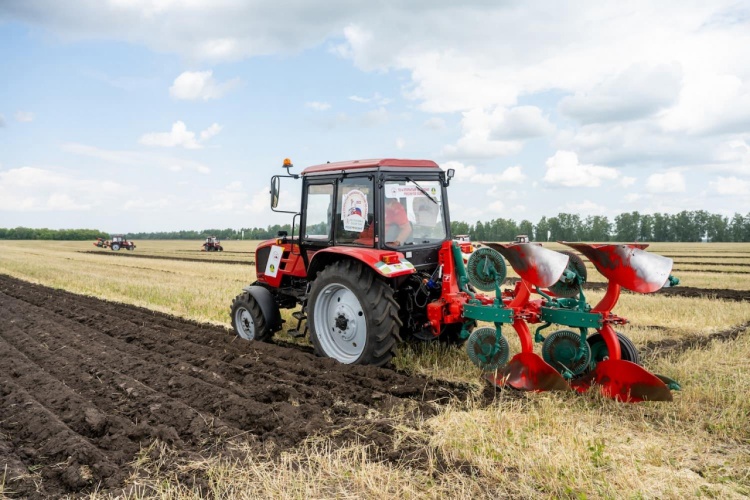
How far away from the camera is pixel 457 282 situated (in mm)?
5848

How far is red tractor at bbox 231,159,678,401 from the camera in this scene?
4809 millimetres

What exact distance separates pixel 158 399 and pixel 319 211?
2761mm

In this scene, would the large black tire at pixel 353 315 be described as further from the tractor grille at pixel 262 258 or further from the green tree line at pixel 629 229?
the green tree line at pixel 629 229

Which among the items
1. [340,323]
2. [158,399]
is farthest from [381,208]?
[158,399]

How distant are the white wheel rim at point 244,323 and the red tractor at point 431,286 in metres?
0.07

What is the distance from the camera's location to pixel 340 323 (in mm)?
5930

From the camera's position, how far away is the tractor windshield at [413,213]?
231 inches

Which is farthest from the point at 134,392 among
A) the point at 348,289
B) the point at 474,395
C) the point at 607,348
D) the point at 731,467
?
the point at 731,467

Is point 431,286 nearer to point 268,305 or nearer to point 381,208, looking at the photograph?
point 381,208

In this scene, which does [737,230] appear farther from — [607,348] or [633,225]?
[607,348]

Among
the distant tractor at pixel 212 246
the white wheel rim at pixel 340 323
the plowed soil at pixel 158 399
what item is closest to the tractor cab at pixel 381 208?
the white wheel rim at pixel 340 323

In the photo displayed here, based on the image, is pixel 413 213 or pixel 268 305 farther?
pixel 268 305

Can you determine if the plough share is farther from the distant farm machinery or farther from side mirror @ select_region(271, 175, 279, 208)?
the distant farm machinery

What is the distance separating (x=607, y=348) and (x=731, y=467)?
5.41ft
